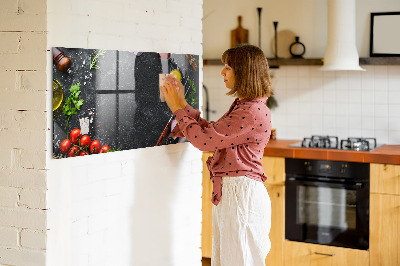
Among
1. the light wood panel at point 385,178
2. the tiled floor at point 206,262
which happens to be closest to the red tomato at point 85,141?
the light wood panel at point 385,178

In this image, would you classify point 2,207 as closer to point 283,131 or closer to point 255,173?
point 255,173

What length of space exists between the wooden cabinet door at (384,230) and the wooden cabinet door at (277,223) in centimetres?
→ 64

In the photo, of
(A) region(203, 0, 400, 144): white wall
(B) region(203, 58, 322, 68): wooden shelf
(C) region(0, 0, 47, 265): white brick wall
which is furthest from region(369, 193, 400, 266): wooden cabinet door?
(C) region(0, 0, 47, 265): white brick wall

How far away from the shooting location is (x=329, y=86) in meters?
4.88

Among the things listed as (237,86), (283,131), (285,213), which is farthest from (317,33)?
(237,86)

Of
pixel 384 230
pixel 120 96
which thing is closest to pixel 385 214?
pixel 384 230

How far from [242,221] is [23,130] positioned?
106cm

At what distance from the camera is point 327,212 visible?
4.34 metres

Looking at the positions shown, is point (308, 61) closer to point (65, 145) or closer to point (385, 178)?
point (385, 178)

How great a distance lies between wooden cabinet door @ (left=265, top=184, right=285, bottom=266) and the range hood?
3.24ft

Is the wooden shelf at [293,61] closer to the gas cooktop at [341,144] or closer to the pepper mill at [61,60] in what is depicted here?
the gas cooktop at [341,144]

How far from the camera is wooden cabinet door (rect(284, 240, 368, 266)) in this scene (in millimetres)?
4211

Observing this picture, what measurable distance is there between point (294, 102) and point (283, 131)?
10.3 inches

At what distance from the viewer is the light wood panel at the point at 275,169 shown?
4398mm
